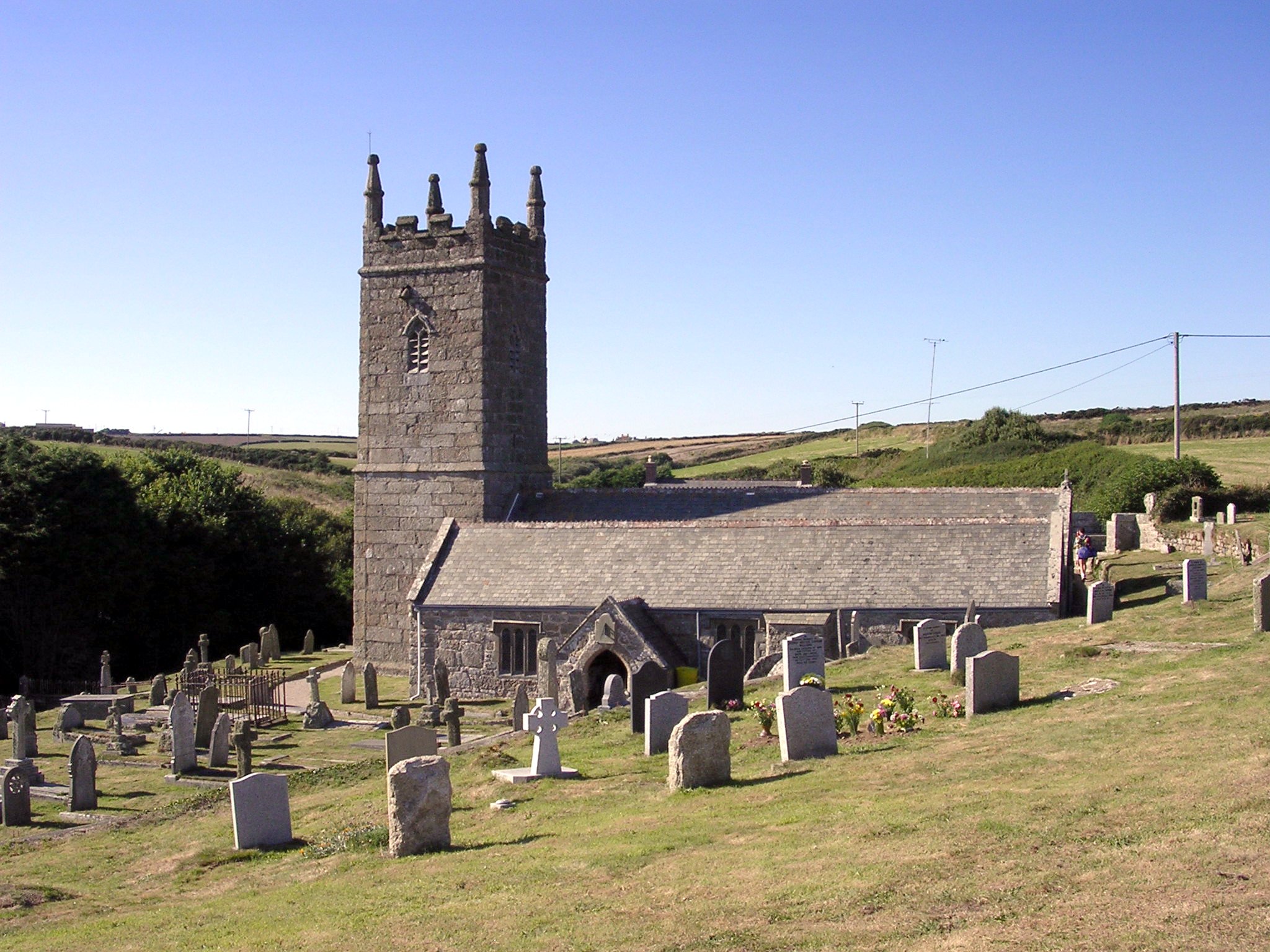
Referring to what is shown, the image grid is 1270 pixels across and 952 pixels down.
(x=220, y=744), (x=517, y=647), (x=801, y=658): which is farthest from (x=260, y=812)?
(x=517, y=647)

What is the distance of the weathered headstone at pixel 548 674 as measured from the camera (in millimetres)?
27219

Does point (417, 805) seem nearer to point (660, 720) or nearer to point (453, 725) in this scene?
point (660, 720)

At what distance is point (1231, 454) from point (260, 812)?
5697 cm

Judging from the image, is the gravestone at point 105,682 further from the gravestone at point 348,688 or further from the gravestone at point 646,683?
the gravestone at point 646,683

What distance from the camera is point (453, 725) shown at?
23.0 metres

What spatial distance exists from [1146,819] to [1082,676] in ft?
26.2

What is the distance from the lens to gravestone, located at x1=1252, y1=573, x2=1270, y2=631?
1812 cm

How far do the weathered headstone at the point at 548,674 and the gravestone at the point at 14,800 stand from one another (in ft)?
35.6

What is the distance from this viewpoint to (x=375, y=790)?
1817cm

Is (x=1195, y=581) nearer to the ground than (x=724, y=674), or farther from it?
farther from it

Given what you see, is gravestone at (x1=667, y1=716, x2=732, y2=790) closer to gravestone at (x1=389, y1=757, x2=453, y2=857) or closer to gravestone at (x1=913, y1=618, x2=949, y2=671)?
gravestone at (x1=389, y1=757, x2=453, y2=857)

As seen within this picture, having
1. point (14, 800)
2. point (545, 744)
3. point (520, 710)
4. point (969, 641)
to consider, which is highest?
point (969, 641)

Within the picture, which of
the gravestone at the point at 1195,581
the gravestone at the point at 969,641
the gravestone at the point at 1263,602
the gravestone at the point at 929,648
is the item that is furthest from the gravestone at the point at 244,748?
the gravestone at the point at 1195,581

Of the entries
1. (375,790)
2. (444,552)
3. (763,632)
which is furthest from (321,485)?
(375,790)
